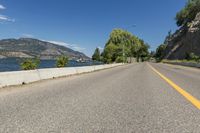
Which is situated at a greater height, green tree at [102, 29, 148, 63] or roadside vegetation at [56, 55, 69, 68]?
green tree at [102, 29, 148, 63]

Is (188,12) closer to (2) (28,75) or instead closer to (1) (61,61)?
(1) (61,61)

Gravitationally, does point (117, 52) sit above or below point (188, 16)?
below

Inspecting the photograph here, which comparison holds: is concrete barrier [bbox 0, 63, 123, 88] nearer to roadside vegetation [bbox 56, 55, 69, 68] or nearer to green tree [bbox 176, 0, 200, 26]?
roadside vegetation [bbox 56, 55, 69, 68]

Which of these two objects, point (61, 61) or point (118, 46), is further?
point (118, 46)

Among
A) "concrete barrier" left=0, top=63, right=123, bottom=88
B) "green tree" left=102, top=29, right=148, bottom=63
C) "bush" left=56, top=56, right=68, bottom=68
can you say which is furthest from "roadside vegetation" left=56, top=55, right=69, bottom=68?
"green tree" left=102, top=29, right=148, bottom=63

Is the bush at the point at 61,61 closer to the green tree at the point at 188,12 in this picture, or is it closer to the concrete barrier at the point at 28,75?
the concrete barrier at the point at 28,75

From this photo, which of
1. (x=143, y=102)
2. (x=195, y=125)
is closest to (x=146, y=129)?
(x=195, y=125)

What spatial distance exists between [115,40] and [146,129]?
306ft

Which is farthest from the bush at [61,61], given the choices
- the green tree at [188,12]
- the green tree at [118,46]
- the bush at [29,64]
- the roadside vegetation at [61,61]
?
the green tree at [188,12]

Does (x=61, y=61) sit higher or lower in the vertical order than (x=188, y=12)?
lower

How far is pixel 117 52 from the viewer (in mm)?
89188

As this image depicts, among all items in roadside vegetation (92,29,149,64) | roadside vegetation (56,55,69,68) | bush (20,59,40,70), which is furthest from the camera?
roadside vegetation (92,29,149,64)

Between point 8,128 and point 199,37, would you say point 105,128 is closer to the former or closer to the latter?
point 8,128

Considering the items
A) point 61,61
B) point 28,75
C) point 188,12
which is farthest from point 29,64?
point 188,12
